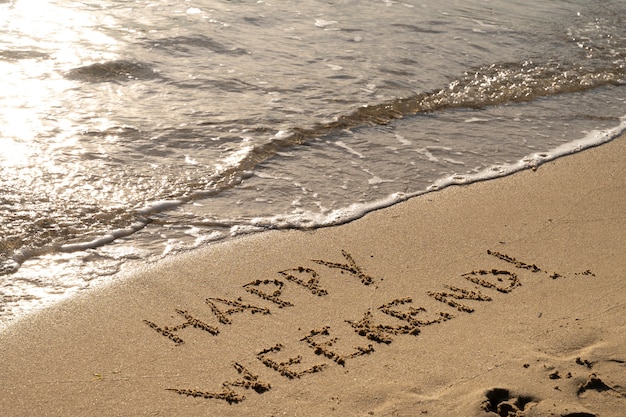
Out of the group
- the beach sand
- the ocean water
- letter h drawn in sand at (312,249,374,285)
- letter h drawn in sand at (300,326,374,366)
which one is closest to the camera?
the beach sand

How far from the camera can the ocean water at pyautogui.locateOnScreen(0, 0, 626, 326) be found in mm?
4113

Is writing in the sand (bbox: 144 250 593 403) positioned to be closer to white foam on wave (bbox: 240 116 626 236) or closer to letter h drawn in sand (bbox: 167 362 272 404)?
letter h drawn in sand (bbox: 167 362 272 404)

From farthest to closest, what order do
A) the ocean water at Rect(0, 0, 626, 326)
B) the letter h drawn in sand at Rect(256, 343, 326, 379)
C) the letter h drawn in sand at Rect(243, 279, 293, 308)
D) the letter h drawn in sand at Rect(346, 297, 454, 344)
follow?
the ocean water at Rect(0, 0, 626, 326)
the letter h drawn in sand at Rect(243, 279, 293, 308)
the letter h drawn in sand at Rect(346, 297, 454, 344)
the letter h drawn in sand at Rect(256, 343, 326, 379)

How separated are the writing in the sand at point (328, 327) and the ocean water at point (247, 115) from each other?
0.56 meters

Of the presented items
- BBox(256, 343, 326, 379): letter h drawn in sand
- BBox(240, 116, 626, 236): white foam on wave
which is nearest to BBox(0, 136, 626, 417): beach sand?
BBox(256, 343, 326, 379): letter h drawn in sand

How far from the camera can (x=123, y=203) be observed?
430 cm

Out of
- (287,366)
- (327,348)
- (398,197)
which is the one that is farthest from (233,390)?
(398,197)

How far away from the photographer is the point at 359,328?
3.23 m

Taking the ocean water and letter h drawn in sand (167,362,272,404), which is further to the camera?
the ocean water

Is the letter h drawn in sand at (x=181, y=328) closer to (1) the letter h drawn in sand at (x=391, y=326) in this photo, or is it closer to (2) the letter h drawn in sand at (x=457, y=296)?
(1) the letter h drawn in sand at (x=391, y=326)

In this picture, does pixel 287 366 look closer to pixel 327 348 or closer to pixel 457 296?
pixel 327 348

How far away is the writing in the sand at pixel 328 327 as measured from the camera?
295cm

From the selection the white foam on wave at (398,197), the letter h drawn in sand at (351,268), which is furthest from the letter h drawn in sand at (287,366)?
the white foam on wave at (398,197)

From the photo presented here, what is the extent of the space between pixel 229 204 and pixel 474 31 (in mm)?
5391
